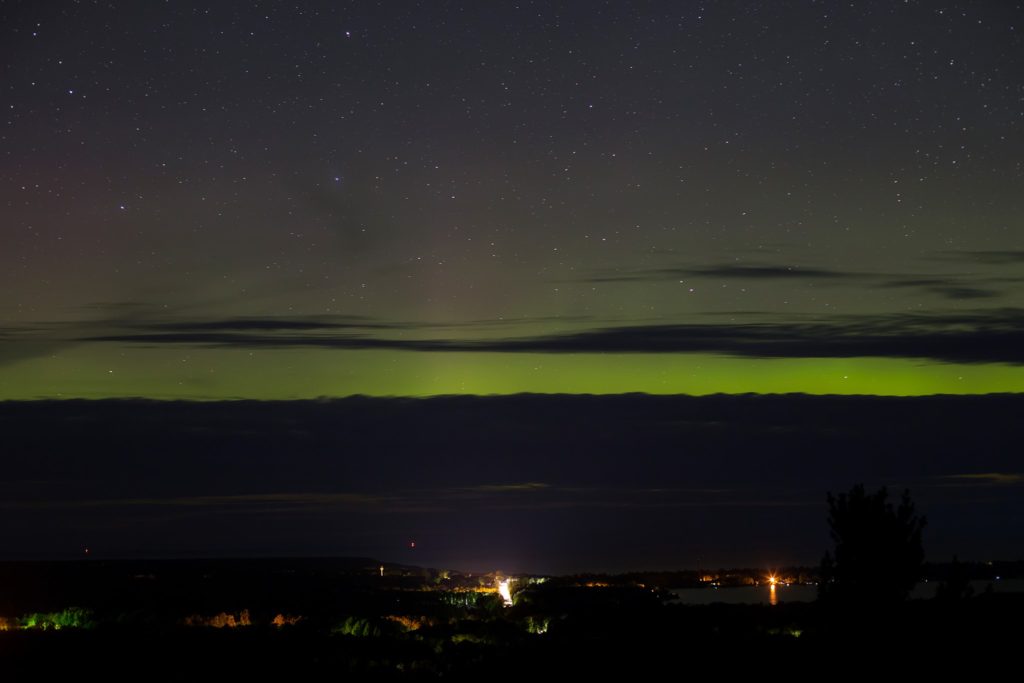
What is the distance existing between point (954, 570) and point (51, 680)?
54.1 feet

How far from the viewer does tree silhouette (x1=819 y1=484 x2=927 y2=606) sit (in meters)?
25.3

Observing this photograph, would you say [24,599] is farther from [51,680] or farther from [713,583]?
[713,583]

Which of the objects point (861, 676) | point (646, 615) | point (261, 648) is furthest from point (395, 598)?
point (861, 676)

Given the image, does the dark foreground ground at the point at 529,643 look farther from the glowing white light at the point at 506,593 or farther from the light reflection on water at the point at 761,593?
the glowing white light at the point at 506,593

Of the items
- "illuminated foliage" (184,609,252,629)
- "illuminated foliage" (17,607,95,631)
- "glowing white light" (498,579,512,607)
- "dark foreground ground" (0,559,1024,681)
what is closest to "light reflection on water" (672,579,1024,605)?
"glowing white light" (498,579,512,607)

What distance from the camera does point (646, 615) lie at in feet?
105

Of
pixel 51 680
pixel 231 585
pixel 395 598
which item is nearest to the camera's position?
pixel 51 680

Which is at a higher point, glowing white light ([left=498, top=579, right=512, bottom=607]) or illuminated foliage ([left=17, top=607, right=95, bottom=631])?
glowing white light ([left=498, top=579, right=512, bottom=607])

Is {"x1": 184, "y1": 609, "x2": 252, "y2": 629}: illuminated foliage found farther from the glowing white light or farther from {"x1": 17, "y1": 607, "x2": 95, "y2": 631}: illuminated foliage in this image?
the glowing white light

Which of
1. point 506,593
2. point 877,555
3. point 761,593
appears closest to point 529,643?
point 877,555

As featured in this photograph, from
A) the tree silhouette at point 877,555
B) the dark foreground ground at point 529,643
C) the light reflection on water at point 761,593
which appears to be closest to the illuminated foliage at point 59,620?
the dark foreground ground at point 529,643

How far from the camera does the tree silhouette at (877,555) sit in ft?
82.9

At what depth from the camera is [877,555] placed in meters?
25.3

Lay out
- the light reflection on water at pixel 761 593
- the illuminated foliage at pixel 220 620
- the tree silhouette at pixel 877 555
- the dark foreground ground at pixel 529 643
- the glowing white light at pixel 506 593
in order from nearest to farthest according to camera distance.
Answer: the dark foreground ground at pixel 529 643 < the tree silhouette at pixel 877 555 < the illuminated foliage at pixel 220 620 < the light reflection on water at pixel 761 593 < the glowing white light at pixel 506 593
